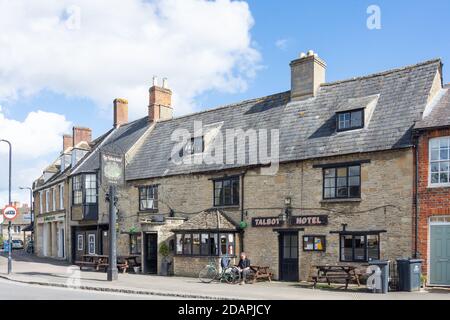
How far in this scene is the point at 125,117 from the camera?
37781 millimetres

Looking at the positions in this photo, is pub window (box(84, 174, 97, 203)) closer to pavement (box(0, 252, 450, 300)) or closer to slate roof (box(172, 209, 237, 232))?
pavement (box(0, 252, 450, 300))

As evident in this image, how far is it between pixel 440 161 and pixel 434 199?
1.40 meters

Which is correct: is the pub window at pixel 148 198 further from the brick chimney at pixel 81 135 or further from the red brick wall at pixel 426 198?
the brick chimney at pixel 81 135

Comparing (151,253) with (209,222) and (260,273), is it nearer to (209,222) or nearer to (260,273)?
(209,222)

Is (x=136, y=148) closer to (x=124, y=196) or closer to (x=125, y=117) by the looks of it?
(x=124, y=196)

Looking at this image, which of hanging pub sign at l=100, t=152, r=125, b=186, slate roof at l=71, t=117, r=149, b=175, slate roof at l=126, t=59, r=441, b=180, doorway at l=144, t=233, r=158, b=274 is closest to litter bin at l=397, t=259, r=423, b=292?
slate roof at l=126, t=59, r=441, b=180

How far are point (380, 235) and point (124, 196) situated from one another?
15945mm

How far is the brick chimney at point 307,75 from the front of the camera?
79.7ft

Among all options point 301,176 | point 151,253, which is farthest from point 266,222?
point 151,253

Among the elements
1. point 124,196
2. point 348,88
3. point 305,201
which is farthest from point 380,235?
point 124,196

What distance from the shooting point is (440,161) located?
1770 cm

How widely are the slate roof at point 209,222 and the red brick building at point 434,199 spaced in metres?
8.54

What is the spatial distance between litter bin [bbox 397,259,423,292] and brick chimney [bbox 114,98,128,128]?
1007 inches

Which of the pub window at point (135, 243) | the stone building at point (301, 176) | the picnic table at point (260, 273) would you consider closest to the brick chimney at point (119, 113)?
the stone building at point (301, 176)
